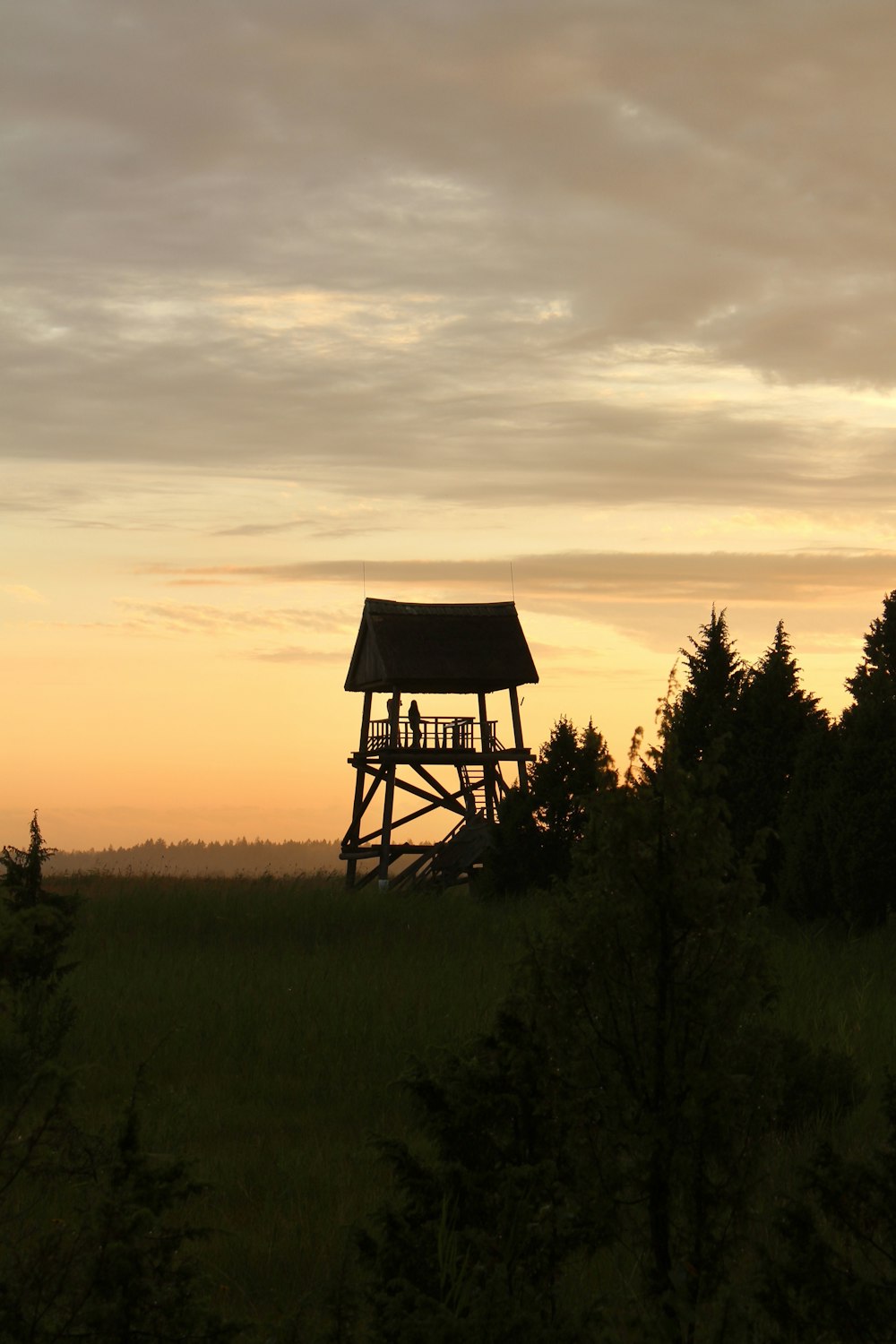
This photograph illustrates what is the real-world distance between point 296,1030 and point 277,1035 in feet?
0.82

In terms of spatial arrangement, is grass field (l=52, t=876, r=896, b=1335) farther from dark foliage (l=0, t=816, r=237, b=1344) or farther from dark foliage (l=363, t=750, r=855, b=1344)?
dark foliage (l=363, t=750, r=855, b=1344)

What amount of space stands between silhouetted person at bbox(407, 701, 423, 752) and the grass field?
8544 mm

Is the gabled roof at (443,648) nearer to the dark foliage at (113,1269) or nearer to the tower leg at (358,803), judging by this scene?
the tower leg at (358,803)

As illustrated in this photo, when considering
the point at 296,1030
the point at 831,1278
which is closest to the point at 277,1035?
the point at 296,1030

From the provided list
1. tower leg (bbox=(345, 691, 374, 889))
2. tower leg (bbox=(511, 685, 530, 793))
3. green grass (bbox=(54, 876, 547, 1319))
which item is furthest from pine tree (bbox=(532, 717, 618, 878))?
tower leg (bbox=(345, 691, 374, 889))

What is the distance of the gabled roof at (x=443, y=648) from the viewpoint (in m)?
32.5

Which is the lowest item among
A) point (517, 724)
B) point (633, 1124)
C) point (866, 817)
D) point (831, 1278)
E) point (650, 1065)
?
point (831, 1278)

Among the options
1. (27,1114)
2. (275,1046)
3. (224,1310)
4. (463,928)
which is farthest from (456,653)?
(224,1310)

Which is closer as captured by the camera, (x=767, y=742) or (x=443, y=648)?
(x=767, y=742)

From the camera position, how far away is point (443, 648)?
33.1 metres

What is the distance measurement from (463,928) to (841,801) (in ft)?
21.6

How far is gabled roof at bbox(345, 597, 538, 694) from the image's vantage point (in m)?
32.5

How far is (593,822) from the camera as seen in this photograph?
502 centimetres

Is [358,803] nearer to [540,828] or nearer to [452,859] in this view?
[452,859]
